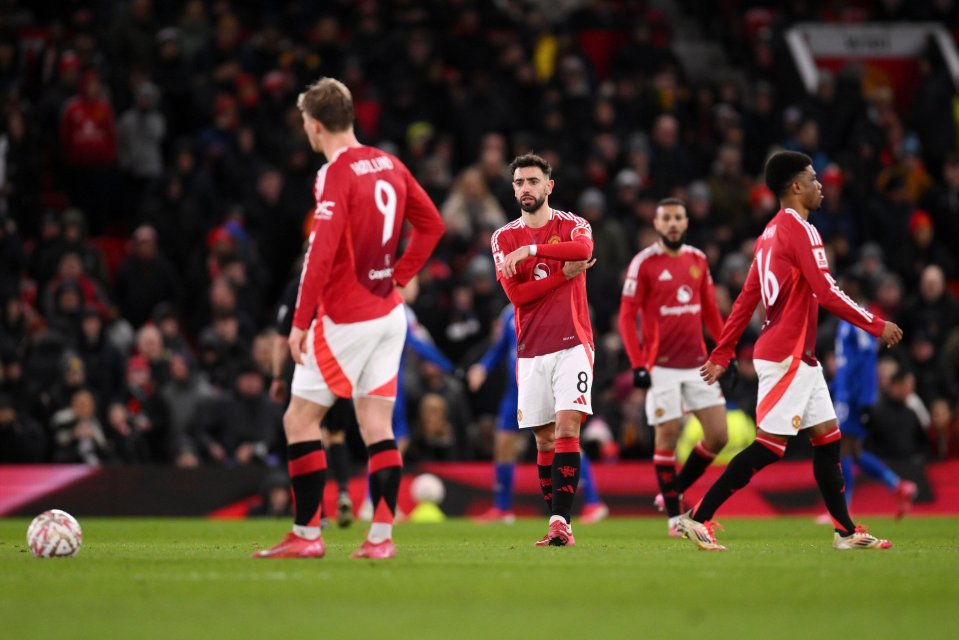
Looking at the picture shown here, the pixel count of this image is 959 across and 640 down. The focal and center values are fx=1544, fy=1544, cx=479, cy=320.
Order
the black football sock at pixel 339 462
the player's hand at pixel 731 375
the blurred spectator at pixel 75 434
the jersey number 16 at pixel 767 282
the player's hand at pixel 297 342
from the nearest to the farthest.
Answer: the player's hand at pixel 297 342
the jersey number 16 at pixel 767 282
the player's hand at pixel 731 375
the black football sock at pixel 339 462
the blurred spectator at pixel 75 434

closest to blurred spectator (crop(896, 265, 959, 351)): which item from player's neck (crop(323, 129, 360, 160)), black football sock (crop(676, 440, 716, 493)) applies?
black football sock (crop(676, 440, 716, 493))

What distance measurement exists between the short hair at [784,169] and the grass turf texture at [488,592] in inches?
97.5

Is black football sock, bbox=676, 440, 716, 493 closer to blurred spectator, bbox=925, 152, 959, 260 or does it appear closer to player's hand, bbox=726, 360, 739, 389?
Answer: player's hand, bbox=726, 360, 739, 389

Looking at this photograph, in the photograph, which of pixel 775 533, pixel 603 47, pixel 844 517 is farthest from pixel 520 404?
pixel 603 47

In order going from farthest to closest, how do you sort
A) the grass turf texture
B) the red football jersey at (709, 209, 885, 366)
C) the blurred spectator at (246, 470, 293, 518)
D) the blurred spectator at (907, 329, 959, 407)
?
the blurred spectator at (907, 329, 959, 407) → the blurred spectator at (246, 470, 293, 518) → the red football jersey at (709, 209, 885, 366) → the grass turf texture

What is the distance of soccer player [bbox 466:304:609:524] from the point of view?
16062mm

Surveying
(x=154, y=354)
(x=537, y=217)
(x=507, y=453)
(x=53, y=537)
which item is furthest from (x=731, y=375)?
(x=154, y=354)

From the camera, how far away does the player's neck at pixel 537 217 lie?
1120 cm

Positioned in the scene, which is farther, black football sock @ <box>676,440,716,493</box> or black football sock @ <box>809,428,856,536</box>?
black football sock @ <box>676,440,716,493</box>

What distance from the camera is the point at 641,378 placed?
12727mm

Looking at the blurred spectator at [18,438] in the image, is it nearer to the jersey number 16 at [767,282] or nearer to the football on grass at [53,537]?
the football on grass at [53,537]

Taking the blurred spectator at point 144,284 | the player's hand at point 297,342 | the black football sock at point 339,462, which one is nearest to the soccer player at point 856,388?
the black football sock at point 339,462

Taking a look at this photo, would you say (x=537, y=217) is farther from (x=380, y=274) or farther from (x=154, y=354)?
(x=154, y=354)

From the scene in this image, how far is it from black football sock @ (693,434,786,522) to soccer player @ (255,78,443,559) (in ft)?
8.14
